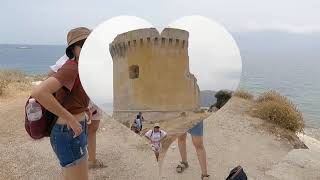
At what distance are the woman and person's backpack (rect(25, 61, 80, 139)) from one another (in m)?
0.05

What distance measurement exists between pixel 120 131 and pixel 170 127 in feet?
18.5

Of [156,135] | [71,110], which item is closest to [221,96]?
[156,135]

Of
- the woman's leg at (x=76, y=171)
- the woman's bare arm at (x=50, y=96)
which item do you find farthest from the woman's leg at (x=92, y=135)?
the woman's bare arm at (x=50, y=96)

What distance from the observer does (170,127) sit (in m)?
4.27

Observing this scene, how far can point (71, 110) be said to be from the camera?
12.7 feet

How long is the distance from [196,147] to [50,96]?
2817 millimetres

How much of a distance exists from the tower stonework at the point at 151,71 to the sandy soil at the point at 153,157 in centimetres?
207

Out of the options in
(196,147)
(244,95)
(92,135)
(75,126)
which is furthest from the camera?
(244,95)

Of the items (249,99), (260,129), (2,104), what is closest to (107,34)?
(260,129)

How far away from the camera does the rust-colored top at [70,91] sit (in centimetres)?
361

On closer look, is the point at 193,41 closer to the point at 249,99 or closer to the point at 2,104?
the point at 2,104

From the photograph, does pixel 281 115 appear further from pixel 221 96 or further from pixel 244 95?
pixel 221 96

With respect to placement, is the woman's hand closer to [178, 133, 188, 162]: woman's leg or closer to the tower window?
the tower window

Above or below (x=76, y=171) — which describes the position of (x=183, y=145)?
below
